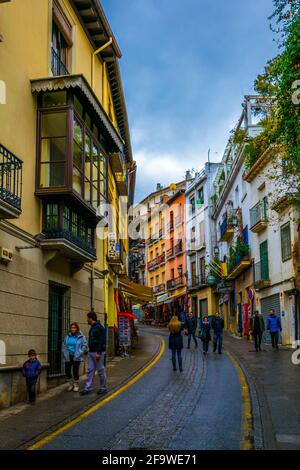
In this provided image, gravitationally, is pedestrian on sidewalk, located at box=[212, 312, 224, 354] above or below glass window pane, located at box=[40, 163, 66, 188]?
below

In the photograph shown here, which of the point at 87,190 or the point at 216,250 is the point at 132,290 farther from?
the point at 216,250

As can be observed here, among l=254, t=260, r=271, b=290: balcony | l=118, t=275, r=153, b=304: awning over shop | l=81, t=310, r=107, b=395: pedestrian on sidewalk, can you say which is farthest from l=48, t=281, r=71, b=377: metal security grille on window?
l=254, t=260, r=271, b=290: balcony

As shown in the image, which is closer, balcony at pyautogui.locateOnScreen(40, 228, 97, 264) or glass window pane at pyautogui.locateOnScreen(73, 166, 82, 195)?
balcony at pyautogui.locateOnScreen(40, 228, 97, 264)

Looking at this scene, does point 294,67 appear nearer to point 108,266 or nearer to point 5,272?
point 5,272

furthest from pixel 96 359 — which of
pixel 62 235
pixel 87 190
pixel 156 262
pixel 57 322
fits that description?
pixel 156 262

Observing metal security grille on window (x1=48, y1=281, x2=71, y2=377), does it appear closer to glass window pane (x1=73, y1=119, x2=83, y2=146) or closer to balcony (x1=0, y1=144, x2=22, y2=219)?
balcony (x1=0, y1=144, x2=22, y2=219)

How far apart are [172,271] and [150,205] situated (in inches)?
478

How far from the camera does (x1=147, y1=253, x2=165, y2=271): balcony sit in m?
62.1

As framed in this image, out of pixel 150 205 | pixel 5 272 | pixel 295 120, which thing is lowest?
pixel 5 272

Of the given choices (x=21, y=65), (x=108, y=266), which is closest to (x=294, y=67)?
(x=21, y=65)

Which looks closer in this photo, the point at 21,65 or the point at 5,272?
the point at 5,272

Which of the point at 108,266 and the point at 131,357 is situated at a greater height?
the point at 108,266

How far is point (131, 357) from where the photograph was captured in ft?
67.6

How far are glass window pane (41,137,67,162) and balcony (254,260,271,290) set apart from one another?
1590 cm
